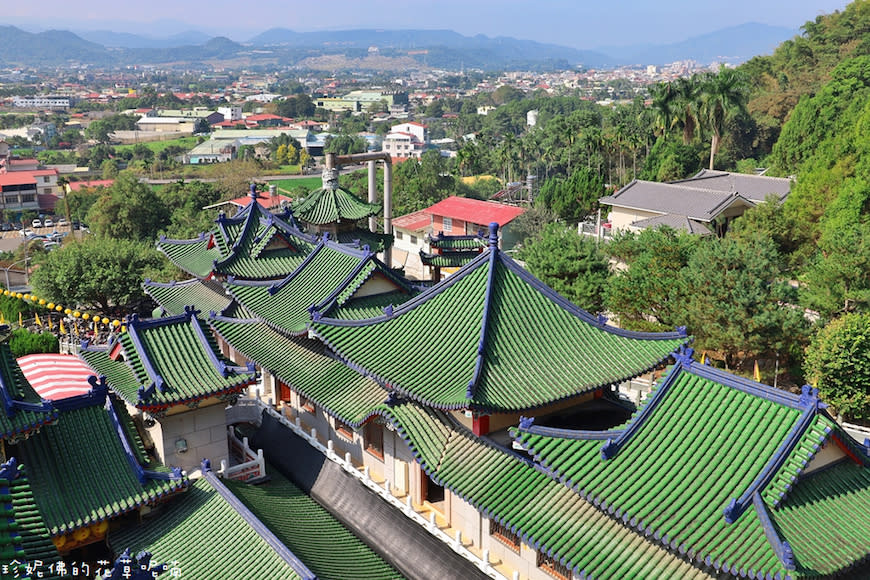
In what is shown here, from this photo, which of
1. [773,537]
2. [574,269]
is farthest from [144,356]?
[574,269]

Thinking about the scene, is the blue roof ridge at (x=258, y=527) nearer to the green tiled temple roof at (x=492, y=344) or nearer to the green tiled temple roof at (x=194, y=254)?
the green tiled temple roof at (x=492, y=344)

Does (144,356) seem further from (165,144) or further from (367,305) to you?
(165,144)

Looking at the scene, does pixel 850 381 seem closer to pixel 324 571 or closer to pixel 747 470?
pixel 747 470

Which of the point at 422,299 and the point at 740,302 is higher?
the point at 422,299

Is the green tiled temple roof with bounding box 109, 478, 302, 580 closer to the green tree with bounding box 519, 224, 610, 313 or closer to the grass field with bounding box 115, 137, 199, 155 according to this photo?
the green tree with bounding box 519, 224, 610, 313

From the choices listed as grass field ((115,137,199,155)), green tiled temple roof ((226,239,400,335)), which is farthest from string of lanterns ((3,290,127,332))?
grass field ((115,137,199,155))

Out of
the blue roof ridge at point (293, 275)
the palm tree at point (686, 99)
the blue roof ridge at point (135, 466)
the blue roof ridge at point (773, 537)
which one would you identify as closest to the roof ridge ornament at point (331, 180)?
the blue roof ridge at point (293, 275)
